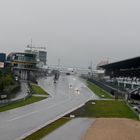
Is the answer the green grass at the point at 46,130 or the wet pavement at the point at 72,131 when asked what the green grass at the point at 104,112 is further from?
the green grass at the point at 46,130

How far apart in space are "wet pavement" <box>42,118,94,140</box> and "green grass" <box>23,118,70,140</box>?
23.6 inches

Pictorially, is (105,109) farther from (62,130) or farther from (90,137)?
(90,137)

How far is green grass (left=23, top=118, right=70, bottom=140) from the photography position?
117 ft

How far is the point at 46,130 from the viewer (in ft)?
132

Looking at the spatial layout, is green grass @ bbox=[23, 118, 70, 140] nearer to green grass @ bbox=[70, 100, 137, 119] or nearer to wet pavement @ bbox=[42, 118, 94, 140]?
wet pavement @ bbox=[42, 118, 94, 140]

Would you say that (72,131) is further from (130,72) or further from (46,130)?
(130,72)

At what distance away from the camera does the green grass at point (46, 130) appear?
35.6 meters

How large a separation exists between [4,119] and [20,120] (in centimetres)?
172

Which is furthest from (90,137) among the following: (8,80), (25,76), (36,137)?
(25,76)

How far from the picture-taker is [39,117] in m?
51.0

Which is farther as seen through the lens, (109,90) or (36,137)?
(109,90)

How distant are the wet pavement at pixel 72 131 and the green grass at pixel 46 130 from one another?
A: 23.6 inches

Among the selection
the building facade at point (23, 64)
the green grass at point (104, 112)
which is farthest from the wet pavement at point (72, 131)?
the building facade at point (23, 64)

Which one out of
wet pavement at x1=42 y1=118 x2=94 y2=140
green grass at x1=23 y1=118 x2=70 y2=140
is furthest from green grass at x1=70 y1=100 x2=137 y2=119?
green grass at x1=23 y1=118 x2=70 y2=140
